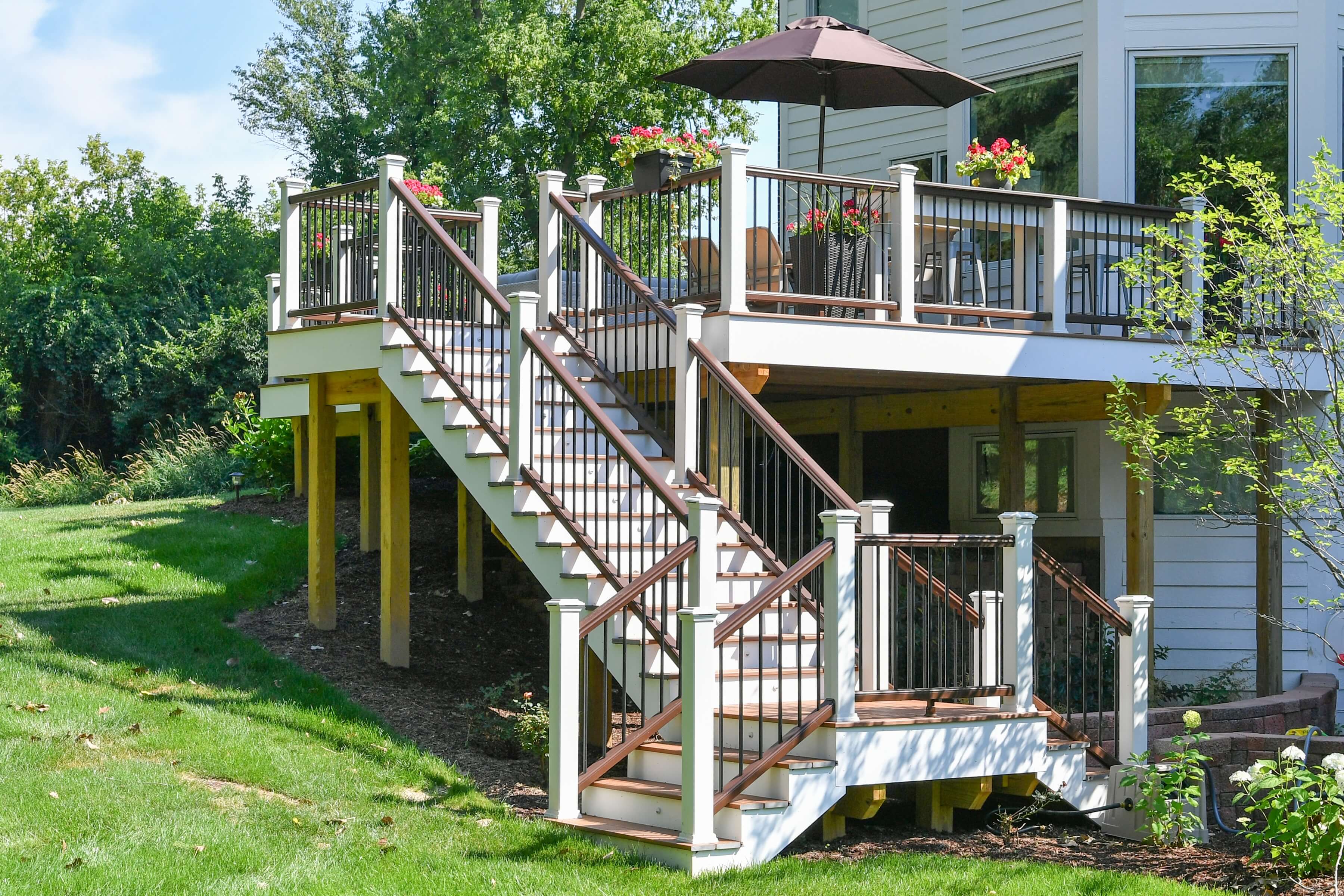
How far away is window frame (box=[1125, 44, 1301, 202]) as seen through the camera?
40.4 feet

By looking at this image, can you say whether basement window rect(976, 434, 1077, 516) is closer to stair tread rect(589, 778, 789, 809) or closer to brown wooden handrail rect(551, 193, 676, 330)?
brown wooden handrail rect(551, 193, 676, 330)

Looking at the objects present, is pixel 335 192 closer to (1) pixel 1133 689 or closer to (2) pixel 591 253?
(2) pixel 591 253

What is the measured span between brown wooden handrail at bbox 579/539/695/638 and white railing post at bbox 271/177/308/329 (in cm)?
531

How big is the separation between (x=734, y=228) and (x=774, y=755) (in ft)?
12.7

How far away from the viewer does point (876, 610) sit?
293 inches

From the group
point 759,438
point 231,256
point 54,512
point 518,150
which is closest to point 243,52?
point 231,256

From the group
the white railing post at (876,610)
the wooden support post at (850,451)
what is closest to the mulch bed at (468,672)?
the white railing post at (876,610)

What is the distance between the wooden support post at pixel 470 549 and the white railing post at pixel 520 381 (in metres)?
3.32

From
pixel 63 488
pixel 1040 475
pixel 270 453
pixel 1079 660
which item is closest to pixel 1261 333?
pixel 1079 660

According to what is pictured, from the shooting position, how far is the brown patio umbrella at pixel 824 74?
10.7 meters

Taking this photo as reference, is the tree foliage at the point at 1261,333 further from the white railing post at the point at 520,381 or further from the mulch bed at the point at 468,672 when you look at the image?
the white railing post at the point at 520,381

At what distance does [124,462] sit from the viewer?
28.0m

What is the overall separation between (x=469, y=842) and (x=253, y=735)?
214 cm

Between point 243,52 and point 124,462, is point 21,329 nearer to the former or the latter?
point 124,462
